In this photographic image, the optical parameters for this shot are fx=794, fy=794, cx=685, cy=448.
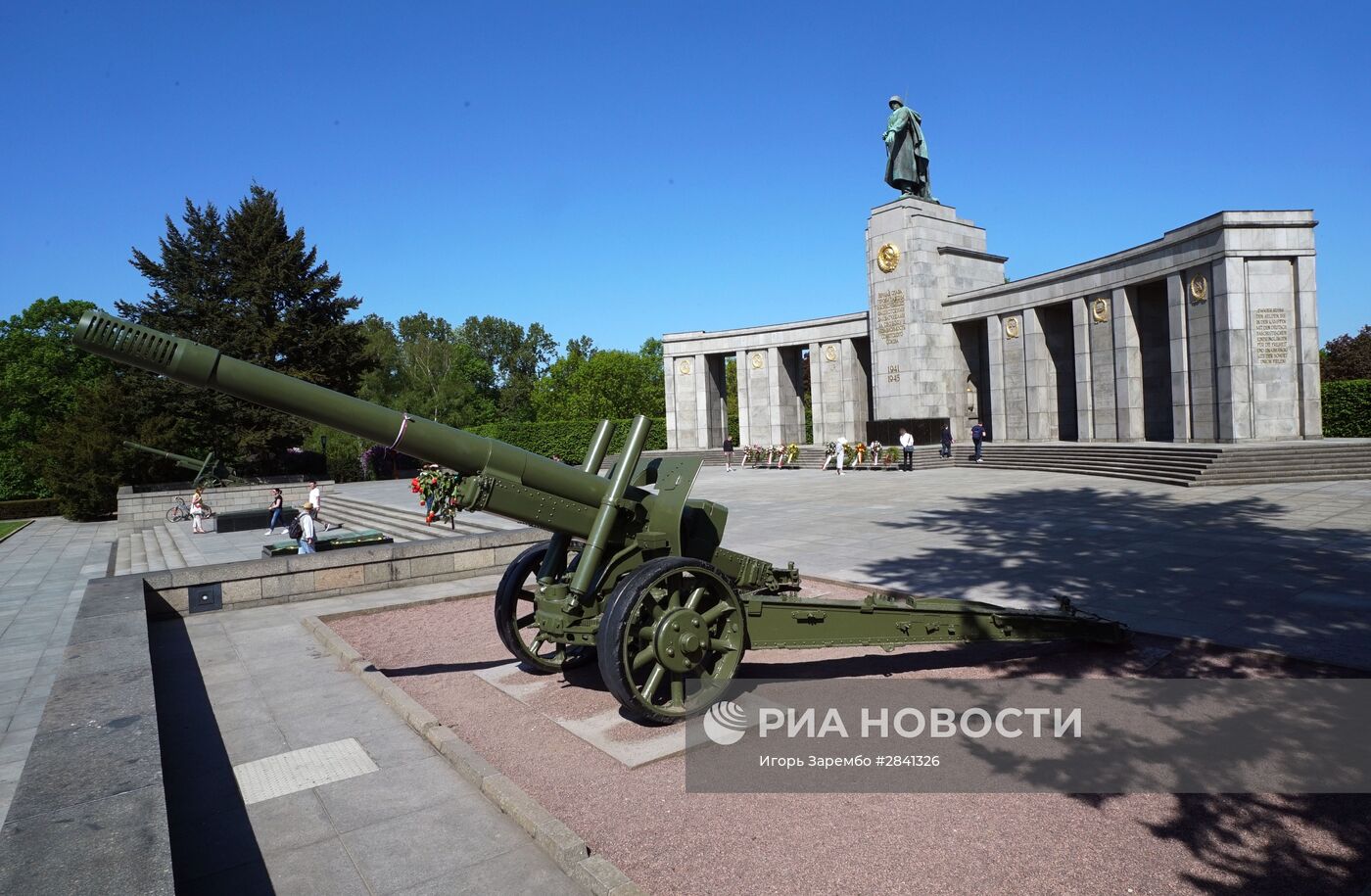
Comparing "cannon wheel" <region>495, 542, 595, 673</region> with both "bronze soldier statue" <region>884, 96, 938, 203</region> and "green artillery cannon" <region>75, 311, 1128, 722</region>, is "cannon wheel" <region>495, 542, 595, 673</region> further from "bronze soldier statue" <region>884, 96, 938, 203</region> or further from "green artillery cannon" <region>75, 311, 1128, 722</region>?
"bronze soldier statue" <region>884, 96, 938, 203</region>

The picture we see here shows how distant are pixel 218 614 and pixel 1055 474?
74.8 feet

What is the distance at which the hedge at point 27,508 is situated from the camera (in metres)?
34.8

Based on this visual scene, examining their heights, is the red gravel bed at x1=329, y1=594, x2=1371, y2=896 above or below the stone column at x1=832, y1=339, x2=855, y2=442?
below

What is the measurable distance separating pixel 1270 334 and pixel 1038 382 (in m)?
8.85

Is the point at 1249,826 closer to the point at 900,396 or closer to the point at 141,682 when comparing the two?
the point at 141,682

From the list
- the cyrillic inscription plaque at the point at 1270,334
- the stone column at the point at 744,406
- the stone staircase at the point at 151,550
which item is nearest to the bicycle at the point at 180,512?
the stone staircase at the point at 151,550

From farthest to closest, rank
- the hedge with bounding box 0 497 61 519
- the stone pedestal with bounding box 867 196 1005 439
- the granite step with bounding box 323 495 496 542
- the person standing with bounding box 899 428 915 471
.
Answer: the stone pedestal with bounding box 867 196 1005 439 < the hedge with bounding box 0 497 61 519 < the person standing with bounding box 899 428 915 471 < the granite step with bounding box 323 495 496 542

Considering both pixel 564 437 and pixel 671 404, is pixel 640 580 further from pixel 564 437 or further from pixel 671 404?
pixel 564 437

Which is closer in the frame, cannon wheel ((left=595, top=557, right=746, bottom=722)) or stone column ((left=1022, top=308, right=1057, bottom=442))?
cannon wheel ((left=595, top=557, right=746, bottom=722))

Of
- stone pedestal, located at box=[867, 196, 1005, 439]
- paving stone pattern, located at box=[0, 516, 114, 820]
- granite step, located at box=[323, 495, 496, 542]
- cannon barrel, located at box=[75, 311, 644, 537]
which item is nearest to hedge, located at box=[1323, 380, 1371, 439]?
stone pedestal, located at box=[867, 196, 1005, 439]

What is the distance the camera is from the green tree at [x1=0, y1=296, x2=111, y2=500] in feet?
135

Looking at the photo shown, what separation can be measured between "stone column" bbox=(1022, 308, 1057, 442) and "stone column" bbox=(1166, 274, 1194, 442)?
225 inches

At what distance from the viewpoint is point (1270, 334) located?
2288 cm

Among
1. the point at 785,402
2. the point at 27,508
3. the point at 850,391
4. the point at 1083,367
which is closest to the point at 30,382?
the point at 27,508
